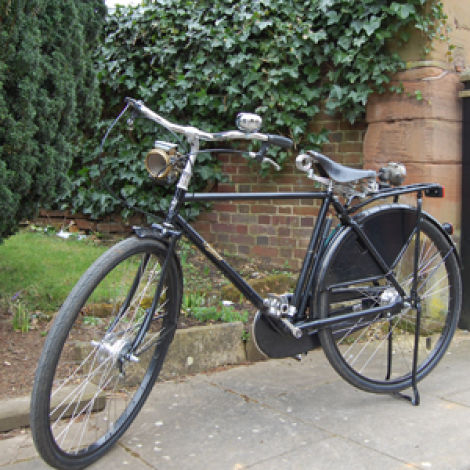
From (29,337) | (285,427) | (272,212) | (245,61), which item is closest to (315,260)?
(285,427)

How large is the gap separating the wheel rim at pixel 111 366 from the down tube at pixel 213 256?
0.18 metres

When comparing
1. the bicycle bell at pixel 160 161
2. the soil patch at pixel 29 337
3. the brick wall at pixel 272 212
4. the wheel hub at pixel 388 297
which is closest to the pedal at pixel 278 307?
the wheel hub at pixel 388 297

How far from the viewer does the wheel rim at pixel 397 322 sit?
3.12 meters

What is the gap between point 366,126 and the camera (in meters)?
4.91

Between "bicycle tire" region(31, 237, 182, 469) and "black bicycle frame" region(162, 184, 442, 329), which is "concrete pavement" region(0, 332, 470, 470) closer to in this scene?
"bicycle tire" region(31, 237, 182, 469)

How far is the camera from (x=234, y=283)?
2.85m

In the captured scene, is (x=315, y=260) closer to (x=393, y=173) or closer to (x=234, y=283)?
(x=234, y=283)

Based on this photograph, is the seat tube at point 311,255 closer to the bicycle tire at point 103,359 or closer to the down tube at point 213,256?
the down tube at point 213,256

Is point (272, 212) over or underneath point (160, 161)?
underneath

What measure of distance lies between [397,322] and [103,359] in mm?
1870

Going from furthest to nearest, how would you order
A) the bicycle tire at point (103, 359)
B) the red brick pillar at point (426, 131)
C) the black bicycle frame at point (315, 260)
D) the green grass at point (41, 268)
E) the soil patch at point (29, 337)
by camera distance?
the red brick pillar at point (426, 131), the green grass at point (41, 268), the soil patch at point (29, 337), the black bicycle frame at point (315, 260), the bicycle tire at point (103, 359)

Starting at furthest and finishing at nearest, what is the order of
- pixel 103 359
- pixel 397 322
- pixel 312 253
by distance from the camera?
pixel 397 322 < pixel 312 253 < pixel 103 359

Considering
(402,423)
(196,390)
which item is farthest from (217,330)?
(402,423)

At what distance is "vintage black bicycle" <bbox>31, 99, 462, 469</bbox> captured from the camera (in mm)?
2387
